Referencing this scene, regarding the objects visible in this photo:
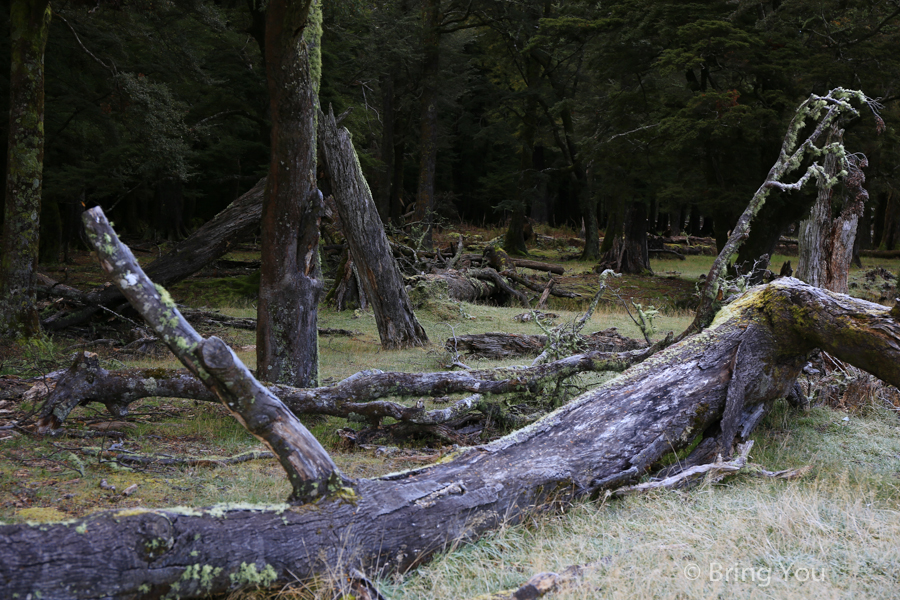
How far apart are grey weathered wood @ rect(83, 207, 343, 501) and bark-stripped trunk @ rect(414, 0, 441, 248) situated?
20.0m

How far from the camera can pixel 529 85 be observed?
2709 cm

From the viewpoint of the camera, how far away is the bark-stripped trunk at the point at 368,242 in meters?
9.34

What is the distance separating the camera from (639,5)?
60.1 ft

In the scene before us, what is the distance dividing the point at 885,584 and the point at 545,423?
200 centimetres

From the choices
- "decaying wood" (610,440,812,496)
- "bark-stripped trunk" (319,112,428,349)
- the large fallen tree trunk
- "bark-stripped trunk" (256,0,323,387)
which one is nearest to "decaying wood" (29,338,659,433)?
"bark-stripped trunk" (256,0,323,387)

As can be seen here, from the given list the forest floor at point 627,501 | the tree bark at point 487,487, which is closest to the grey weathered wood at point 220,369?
the tree bark at point 487,487

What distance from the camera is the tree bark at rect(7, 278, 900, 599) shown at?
2.49m

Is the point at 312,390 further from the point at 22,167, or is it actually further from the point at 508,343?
the point at 22,167

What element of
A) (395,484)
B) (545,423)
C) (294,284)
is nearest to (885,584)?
(545,423)

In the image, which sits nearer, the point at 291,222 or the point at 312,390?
the point at 312,390

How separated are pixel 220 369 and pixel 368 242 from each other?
724cm

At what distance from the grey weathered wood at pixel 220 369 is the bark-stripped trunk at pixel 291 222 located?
3207 mm

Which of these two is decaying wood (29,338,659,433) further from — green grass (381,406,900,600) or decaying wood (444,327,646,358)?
decaying wood (444,327,646,358)

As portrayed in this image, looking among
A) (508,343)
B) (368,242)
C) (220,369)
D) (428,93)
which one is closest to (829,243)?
(508,343)
